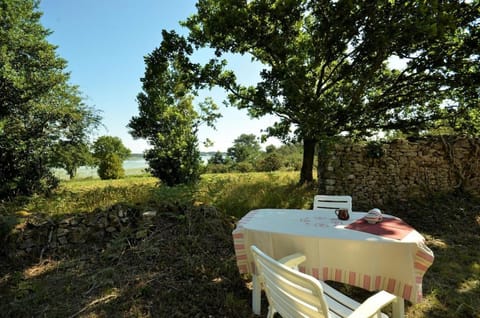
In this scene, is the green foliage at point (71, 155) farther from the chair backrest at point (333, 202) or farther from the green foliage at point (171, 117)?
the chair backrest at point (333, 202)

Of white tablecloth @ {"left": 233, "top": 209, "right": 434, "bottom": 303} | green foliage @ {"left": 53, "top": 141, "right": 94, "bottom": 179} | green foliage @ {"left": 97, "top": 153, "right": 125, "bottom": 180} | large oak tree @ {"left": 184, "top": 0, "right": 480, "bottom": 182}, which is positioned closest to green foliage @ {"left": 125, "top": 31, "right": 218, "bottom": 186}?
large oak tree @ {"left": 184, "top": 0, "right": 480, "bottom": 182}

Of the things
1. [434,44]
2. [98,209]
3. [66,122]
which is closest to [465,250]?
[434,44]

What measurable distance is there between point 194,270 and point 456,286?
10.2ft

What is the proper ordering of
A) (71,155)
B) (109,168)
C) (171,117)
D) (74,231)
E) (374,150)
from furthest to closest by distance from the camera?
(109,168), (171,117), (71,155), (374,150), (74,231)

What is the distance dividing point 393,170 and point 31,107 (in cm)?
1002

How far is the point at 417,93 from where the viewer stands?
6.39 meters

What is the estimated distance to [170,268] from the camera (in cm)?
311

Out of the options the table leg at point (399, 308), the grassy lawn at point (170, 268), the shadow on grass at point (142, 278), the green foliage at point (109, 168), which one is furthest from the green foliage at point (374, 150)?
the green foliage at point (109, 168)

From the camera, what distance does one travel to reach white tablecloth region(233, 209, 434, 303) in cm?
183

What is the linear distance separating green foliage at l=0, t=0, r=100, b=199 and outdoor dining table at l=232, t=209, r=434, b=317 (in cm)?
720

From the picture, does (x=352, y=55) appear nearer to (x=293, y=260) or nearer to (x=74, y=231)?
(x=293, y=260)

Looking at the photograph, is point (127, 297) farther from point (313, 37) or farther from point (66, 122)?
point (66, 122)

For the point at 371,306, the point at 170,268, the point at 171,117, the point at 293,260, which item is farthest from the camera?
the point at 171,117

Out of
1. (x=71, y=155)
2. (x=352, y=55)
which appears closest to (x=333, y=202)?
(x=352, y=55)
